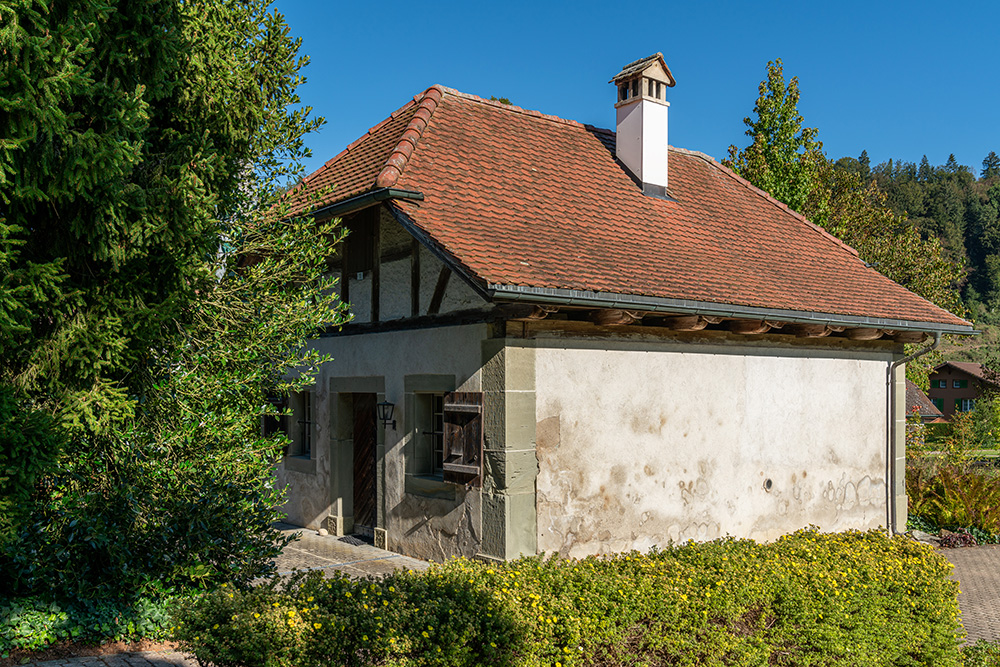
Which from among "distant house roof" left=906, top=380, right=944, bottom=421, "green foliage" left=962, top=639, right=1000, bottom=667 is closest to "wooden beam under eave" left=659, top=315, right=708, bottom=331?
"green foliage" left=962, top=639, right=1000, bottom=667

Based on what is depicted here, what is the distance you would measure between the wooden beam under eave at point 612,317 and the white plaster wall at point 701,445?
1.27ft

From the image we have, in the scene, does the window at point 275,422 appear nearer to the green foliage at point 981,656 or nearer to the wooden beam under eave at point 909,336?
the green foliage at point 981,656

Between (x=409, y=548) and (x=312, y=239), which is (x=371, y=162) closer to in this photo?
(x=312, y=239)

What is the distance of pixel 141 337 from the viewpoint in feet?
20.2

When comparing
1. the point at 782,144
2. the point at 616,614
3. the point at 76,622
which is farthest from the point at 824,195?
the point at 76,622

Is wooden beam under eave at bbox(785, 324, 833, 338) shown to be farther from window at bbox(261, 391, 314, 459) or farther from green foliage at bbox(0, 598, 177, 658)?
green foliage at bbox(0, 598, 177, 658)

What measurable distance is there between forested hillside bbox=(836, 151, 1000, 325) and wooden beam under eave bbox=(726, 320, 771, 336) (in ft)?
190

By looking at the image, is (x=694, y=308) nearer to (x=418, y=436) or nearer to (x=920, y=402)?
(x=418, y=436)

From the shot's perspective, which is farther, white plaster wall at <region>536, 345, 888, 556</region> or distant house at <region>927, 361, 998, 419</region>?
distant house at <region>927, 361, 998, 419</region>

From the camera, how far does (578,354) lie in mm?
8766

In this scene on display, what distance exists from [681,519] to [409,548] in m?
Result: 3.20

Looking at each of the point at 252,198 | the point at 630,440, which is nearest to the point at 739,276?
the point at 630,440

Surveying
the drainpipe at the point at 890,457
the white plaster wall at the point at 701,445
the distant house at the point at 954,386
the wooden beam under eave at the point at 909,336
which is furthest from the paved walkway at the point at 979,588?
the distant house at the point at 954,386

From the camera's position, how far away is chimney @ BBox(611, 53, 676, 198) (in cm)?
1196
